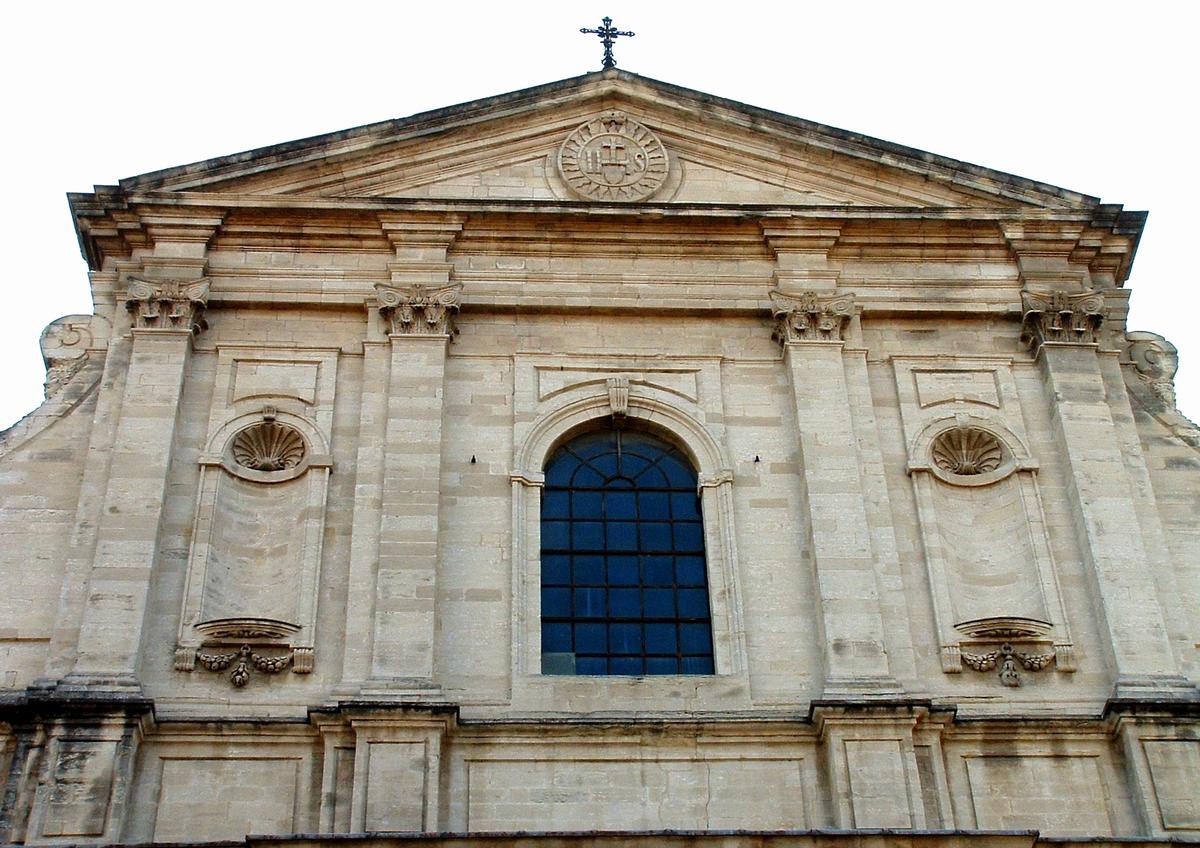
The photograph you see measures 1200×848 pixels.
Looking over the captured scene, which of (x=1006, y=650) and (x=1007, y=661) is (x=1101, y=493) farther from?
(x=1007, y=661)

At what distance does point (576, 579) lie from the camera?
749 inches

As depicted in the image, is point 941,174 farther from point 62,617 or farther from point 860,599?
point 62,617

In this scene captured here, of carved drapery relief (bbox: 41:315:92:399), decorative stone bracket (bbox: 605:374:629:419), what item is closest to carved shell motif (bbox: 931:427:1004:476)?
decorative stone bracket (bbox: 605:374:629:419)

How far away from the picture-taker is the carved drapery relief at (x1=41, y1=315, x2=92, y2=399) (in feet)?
66.5

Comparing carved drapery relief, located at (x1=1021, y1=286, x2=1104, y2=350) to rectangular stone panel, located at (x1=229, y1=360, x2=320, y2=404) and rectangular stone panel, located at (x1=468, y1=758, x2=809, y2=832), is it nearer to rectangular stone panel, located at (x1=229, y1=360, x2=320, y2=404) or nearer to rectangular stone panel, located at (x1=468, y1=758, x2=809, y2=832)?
rectangular stone panel, located at (x1=468, y1=758, x2=809, y2=832)

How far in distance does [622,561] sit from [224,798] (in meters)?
4.95

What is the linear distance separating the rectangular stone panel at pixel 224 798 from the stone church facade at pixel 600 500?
0.10 ft

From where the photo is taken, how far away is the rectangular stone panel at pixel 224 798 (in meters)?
16.6

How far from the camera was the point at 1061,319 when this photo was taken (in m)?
20.8

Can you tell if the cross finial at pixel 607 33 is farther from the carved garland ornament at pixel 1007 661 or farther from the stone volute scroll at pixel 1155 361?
the carved garland ornament at pixel 1007 661

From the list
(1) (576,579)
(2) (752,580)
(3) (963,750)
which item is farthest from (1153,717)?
(1) (576,579)

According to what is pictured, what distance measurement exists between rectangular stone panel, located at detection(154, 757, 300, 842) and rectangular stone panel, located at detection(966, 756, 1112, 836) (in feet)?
21.7

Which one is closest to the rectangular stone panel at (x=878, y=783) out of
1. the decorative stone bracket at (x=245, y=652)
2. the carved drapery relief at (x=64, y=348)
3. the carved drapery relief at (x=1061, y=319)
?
the decorative stone bracket at (x=245, y=652)

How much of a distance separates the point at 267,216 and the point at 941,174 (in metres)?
8.28
